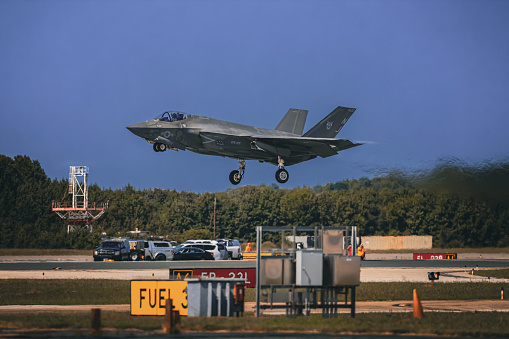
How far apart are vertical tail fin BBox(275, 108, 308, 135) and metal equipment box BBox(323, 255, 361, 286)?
24793mm

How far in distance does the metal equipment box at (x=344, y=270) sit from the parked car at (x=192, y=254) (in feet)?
121

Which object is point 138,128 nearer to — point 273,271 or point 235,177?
point 235,177

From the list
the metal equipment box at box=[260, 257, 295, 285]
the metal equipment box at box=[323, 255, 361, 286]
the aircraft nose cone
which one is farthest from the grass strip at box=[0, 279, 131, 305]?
the metal equipment box at box=[323, 255, 361, 286]

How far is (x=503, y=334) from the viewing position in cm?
1850

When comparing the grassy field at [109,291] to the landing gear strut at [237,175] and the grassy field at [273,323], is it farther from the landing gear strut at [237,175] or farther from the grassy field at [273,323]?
the landing gear strut at [237,175]

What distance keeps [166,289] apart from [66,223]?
3155 inches

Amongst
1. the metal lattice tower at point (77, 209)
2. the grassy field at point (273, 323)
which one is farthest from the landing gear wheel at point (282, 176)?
the metal lattice tower at point (77, 209)

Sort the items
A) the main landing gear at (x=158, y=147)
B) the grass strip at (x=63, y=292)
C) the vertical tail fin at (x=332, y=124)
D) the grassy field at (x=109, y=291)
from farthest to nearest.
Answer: the vertical tail fin at (x=332, y=124)
the main landing gear at (x=158, y=147)
the grassy field at (x=109, y=291)
the grass strip at (x=63, y=292)

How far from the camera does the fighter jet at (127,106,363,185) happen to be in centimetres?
3903

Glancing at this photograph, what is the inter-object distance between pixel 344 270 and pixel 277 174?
20.1m

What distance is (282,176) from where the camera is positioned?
4153cm

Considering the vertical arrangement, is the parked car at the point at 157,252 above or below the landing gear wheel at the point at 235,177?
below

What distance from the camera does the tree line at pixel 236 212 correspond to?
79562 mm

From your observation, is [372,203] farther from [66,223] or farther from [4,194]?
[4,194]
